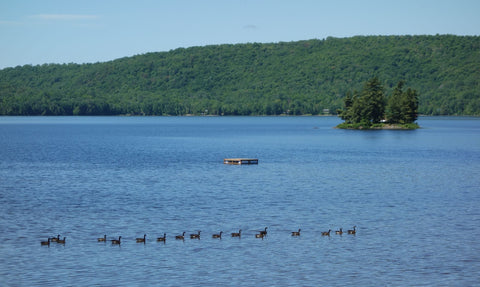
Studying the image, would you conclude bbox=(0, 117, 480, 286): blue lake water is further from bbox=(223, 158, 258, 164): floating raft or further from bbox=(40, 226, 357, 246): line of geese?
bbox=(223, 158, 258, 164): floating raft

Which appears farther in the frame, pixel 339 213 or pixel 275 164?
pixel 275 164

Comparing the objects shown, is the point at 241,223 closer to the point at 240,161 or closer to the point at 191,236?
the point at 191,236

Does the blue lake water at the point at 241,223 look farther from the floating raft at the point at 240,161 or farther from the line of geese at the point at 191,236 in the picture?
the floating raft at the point at 240,161

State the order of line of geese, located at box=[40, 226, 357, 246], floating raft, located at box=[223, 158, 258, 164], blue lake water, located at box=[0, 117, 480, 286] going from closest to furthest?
blue lake water, located at box=[0, 117, 480, 286] < line of geese, located at box=[40, 226, 357, 246] < floating raft, located at box=[223, 158, 258, 164]

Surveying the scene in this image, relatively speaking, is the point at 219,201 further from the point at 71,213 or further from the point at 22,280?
the point at 22,280

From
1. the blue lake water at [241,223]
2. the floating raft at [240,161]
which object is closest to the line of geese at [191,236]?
the blue lake water at [241,223]

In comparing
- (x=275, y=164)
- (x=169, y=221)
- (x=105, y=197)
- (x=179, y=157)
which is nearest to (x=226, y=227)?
(x=169, y=221)

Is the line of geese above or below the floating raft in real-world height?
below

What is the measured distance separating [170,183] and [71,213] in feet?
73.1

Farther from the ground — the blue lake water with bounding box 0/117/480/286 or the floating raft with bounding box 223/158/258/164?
the floating raft with bounding box 223/158/258/164

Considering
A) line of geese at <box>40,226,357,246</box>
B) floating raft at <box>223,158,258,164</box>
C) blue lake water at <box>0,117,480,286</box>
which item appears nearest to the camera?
blue lake water at <box>0,117,480,286</box>

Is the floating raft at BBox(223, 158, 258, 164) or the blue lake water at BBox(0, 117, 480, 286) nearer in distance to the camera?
the blue lake water at BBox(0, 117, 480, 286)

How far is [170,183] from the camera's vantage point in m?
75.1

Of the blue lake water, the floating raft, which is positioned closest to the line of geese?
the blue lake water
